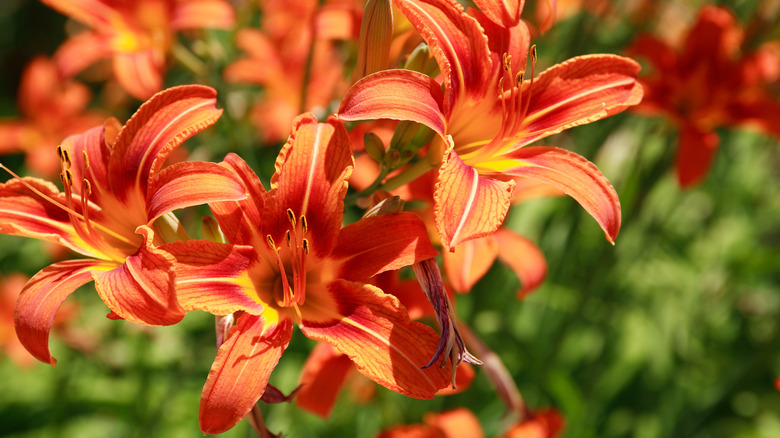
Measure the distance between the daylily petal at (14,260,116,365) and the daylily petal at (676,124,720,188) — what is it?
196 centimetres

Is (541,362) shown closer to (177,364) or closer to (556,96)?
(556,96)

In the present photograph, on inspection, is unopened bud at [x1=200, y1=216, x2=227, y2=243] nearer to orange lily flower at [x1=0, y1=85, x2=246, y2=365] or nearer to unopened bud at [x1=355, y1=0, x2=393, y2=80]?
orange lily flower at [x1=0, y1=85, x2=246, y2=365]

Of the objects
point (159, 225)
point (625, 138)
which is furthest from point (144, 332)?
point (625, 138)

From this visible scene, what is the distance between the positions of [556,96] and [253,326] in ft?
2.75

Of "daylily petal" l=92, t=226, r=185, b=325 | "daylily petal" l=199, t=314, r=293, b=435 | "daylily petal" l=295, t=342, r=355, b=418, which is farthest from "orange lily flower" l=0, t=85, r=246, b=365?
"daylily petal" l=295, t=342, r=355, b=418

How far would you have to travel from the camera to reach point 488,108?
1.39 m

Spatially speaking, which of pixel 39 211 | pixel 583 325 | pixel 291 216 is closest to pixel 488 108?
pixel 291 216

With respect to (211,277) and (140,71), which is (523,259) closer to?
(211,277)

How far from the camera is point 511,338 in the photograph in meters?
2.32

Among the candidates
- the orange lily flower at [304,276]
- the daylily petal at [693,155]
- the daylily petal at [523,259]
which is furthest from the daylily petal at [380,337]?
the daylily petal at [693,155]

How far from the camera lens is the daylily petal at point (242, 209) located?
44.7 inches

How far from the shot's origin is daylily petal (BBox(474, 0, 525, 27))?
1.21m

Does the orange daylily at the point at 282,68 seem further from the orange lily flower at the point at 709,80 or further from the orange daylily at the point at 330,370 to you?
the orange lily flower at the point at 709,80

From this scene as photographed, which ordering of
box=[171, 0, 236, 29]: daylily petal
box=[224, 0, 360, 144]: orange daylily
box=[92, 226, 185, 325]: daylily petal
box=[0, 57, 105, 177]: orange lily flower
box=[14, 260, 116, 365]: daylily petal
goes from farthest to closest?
box=[0, 57, 105, 177]: orange lily flower → box=[224, 0, 360, 144]: orange daylily → box=[171, 0, 236, 29]: daylily petal → box=[14, 260, 116, 365]: daylily petal → box=[92, 226, 185, 325]: daylily petal
